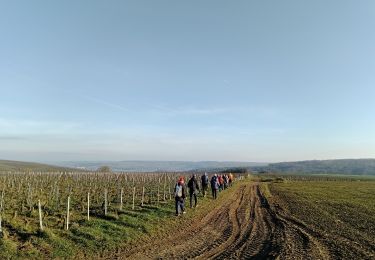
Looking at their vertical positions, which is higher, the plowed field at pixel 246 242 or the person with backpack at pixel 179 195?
the person with backpack at pixel 179 195

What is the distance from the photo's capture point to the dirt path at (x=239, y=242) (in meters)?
12.4

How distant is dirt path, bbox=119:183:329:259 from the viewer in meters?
12.4

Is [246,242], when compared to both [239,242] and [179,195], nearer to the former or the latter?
[239,242]

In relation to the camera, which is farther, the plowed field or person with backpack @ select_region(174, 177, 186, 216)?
person with backpack @ select_region(174, 177, 186, 216)

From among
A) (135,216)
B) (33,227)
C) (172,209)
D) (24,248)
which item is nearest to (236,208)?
(172,209)

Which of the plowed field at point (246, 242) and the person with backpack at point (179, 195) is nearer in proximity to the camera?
the plowed field at point (246, 242)

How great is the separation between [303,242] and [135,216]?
371 inches

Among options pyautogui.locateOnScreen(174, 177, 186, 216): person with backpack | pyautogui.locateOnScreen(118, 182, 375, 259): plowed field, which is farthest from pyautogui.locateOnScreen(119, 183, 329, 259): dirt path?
pyautogui.locateOnScreen(174, 177, 186, 216): person with backpack

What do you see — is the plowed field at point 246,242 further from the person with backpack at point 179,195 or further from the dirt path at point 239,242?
the person with backpack at point 179,195

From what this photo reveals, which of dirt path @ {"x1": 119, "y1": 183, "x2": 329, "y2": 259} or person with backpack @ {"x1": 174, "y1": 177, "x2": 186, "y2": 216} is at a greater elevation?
person with backpack @ {"x1": 174, "y1": 177, "x2": 186, "y2": 216}

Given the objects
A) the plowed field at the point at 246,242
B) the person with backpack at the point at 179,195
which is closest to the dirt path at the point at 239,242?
the plowed field at the point at 246,242

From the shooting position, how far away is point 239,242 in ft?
47.2

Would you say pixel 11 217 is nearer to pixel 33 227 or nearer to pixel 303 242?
pixel 33 227

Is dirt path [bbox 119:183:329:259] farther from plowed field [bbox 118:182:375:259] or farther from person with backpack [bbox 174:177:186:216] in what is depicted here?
person with backpack [bbox 174:177:186:216]
